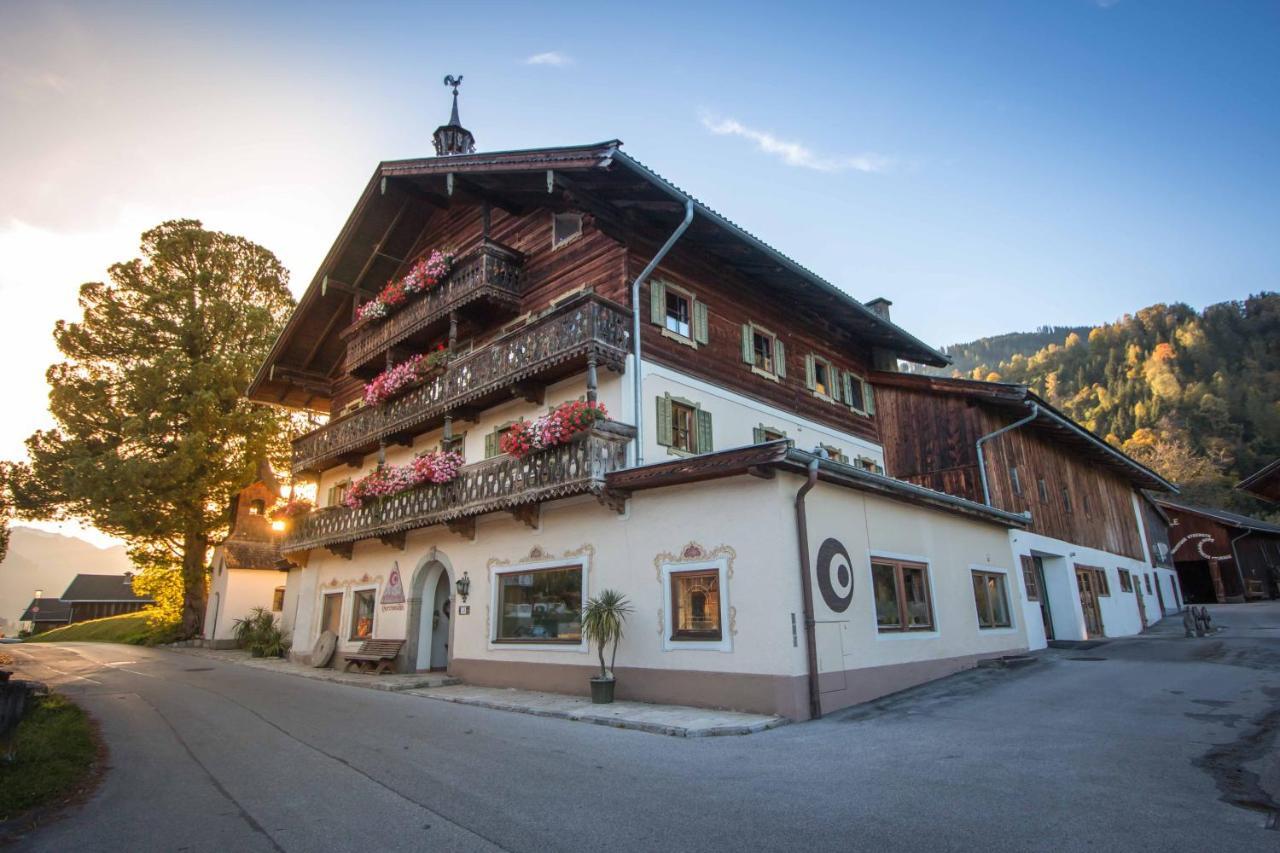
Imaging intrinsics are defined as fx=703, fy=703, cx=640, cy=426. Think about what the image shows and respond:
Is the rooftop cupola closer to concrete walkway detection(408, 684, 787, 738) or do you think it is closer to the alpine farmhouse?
the alpine farmhouse

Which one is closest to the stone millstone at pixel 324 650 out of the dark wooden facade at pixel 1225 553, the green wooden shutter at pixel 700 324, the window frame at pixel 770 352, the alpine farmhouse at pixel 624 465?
the alpine farmhouse at pixel 624 465

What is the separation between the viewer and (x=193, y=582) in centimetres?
3322

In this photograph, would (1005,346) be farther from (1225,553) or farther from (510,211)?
(510,211)

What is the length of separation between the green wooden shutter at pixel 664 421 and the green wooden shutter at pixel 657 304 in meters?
1.79

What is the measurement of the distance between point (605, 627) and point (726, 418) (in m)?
6.15

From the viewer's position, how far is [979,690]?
12750 millimetres

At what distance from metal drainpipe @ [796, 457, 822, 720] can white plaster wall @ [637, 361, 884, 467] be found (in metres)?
3.52

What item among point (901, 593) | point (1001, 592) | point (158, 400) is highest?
point (158, 400)

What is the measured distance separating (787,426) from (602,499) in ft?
23.1

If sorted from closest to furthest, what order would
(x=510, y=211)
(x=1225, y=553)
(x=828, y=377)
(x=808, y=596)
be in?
(x=808, y=596) < (x=510, y=211) < (x=828, y=377) < (x=1225, y=553)

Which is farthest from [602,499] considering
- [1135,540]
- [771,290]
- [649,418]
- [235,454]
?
[1135,540]

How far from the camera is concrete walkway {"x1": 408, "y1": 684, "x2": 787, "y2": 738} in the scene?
990cm

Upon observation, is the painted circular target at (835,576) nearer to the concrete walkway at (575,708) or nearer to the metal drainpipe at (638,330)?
the concrete walkway at (575,708)

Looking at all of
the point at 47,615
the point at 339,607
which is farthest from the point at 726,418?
the point at 47,615
